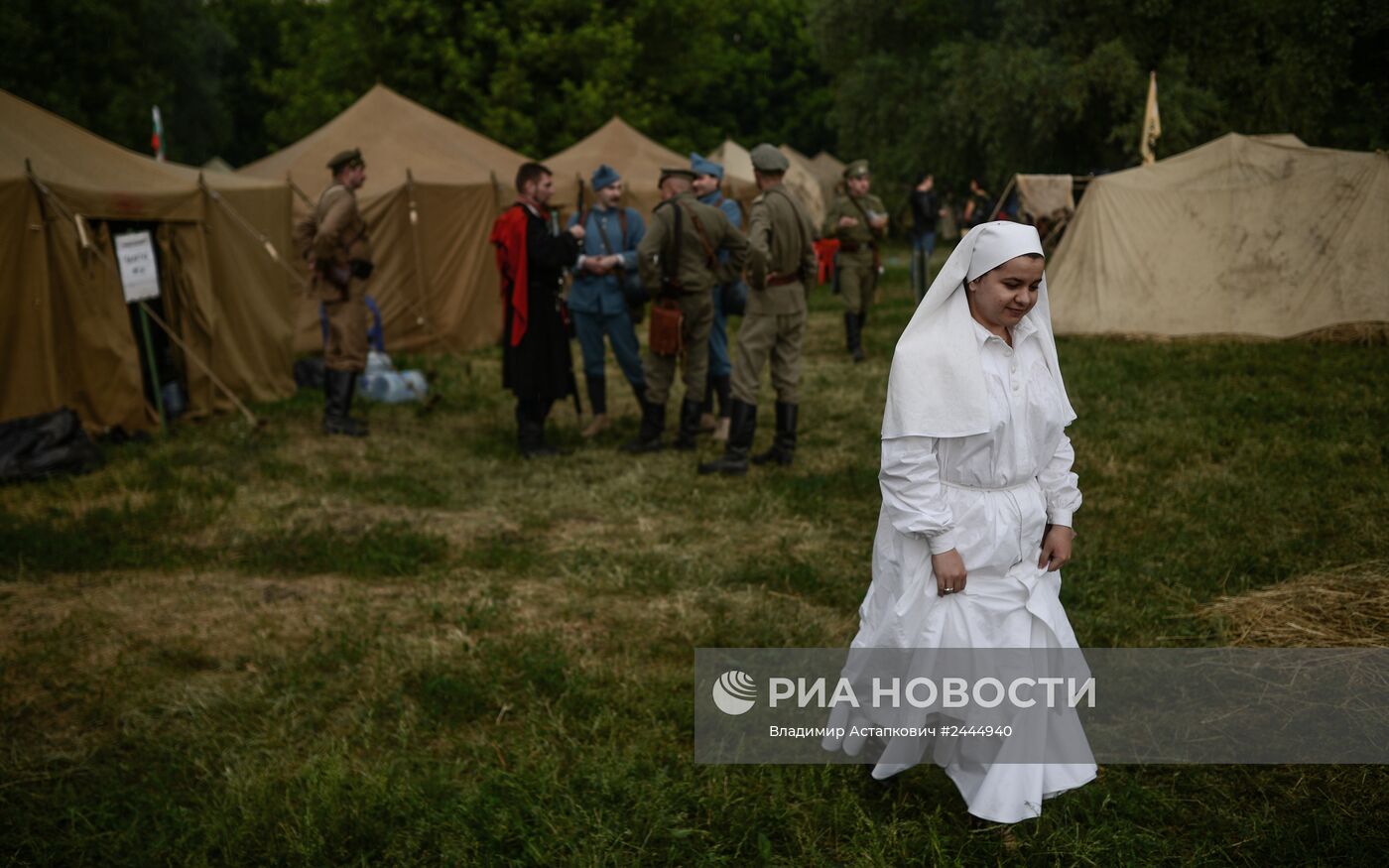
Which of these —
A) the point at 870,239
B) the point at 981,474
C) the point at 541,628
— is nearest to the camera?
the point at 981,474

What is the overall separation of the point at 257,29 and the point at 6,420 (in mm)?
51116

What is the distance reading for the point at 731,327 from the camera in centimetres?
1512

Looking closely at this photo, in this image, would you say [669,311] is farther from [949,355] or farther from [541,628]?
[949,355]

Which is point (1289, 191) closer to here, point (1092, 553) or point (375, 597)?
point (1092, 553)

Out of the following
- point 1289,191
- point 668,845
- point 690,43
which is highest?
point 690,43

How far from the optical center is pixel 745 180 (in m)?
21.9

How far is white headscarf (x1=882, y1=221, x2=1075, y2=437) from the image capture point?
2.68 meters

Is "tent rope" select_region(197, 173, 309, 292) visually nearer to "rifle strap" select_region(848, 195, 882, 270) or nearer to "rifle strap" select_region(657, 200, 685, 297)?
"rifle strap" select_region(657, 200, 685, 297)

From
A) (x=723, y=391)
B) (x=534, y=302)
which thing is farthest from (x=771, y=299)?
(x=534, y=302)

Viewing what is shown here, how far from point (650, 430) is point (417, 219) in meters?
6.79

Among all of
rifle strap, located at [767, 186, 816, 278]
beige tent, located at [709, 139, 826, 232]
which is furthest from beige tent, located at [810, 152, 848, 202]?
rifle strap, located at [767, 186, 816, 278]

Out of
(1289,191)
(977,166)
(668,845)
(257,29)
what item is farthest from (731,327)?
(257,29)

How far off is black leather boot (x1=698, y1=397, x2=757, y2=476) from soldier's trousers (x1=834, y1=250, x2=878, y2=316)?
5.02 meters

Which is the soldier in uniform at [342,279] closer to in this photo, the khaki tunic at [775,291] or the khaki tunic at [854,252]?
the khaki tunic at [775,291]
